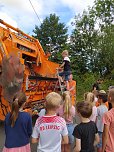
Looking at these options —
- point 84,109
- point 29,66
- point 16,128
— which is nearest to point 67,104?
point 84,109

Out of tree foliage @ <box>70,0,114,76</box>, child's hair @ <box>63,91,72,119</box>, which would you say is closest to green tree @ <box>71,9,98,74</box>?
tree foliage @ <box>70,0,114,76</box>

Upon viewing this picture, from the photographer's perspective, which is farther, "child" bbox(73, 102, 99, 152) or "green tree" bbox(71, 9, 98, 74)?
"green tree" bbox(71, 9, 98, 74)

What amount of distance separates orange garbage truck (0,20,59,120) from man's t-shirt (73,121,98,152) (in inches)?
135

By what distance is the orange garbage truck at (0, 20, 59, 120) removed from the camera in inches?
274

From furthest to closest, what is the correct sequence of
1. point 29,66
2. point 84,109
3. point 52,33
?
1. point 52,33
2. point 29,66
3. point 84,109

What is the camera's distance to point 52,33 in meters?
37.4

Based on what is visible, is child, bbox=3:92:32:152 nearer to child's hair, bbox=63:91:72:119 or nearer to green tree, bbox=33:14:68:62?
child's hair, bbox=63:91:72:119

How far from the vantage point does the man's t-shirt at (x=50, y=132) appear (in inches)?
140

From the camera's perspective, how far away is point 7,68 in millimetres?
6539

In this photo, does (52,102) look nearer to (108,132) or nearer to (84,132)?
(84,132)

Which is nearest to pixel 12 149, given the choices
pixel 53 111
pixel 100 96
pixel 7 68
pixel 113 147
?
pixel 53 111

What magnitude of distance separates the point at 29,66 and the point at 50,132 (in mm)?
5726

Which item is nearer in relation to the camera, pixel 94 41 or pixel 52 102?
pixel 52 102

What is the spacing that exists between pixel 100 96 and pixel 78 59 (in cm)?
2492
